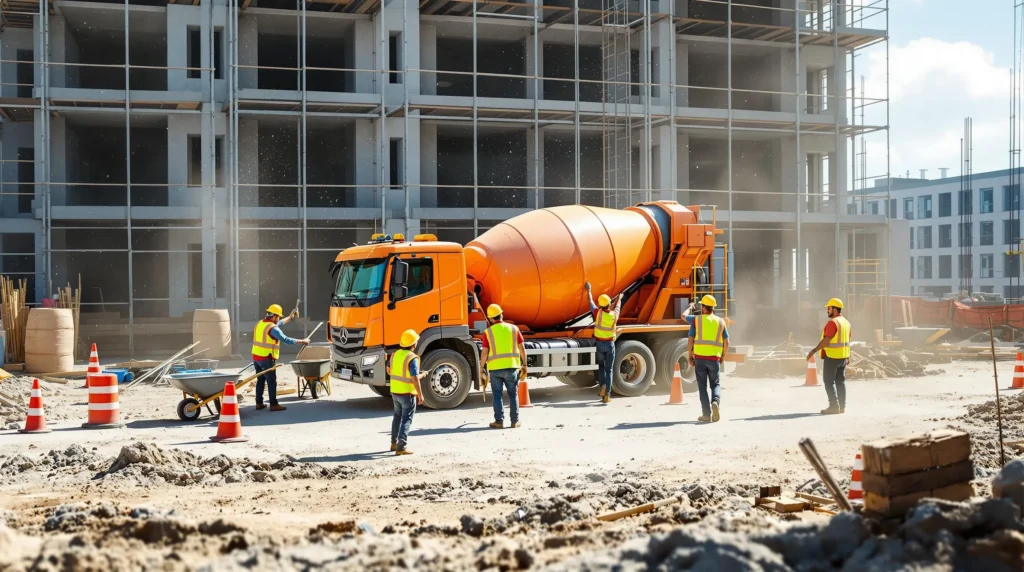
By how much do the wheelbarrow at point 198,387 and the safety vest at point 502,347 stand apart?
3419 millimetres

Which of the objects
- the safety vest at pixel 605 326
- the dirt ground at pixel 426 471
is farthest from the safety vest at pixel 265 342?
A: the safety vest at pixel 605 326

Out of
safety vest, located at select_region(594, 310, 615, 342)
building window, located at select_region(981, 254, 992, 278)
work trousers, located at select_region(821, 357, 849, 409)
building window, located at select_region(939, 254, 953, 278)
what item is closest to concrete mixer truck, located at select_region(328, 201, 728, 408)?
safety vest, located at select_region(594, 310, 615, 342)

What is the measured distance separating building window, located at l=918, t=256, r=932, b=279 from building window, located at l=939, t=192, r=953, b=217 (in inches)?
138

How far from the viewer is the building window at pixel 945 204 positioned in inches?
2864

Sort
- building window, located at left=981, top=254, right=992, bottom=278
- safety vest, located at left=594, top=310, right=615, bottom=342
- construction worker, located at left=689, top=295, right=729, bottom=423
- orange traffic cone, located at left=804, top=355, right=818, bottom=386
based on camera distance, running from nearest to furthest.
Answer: construction worker, located at left=689, top=295, right=729, bottom=423, safety vest, located at left=594, top=310, right=615, bottom=342, orange traffic cone, located at left=804, top=355, right=818, bottom=386, building window, located at left=981, top=254, right=992, bottom=278

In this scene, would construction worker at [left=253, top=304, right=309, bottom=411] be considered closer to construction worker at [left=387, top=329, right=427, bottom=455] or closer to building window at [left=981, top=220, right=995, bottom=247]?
construction worker at [left=387, top=329, right=427, bottom=455]

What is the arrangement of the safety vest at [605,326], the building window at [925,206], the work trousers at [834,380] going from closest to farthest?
the work trousers at [834,380]
the safety vest at [605,326]
the building window at [925,206]

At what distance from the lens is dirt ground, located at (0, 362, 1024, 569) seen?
6.28 m

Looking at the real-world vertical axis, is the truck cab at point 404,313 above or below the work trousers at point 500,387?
above

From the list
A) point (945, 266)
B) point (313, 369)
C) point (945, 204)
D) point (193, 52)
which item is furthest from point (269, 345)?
point (945, 204)

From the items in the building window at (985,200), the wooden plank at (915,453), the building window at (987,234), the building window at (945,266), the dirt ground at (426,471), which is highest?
the building window at (985,200)

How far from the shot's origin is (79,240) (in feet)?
107

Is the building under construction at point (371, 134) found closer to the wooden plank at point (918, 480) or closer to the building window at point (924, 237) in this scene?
the wooden plank at point (918, 480)

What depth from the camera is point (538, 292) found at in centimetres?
1568
